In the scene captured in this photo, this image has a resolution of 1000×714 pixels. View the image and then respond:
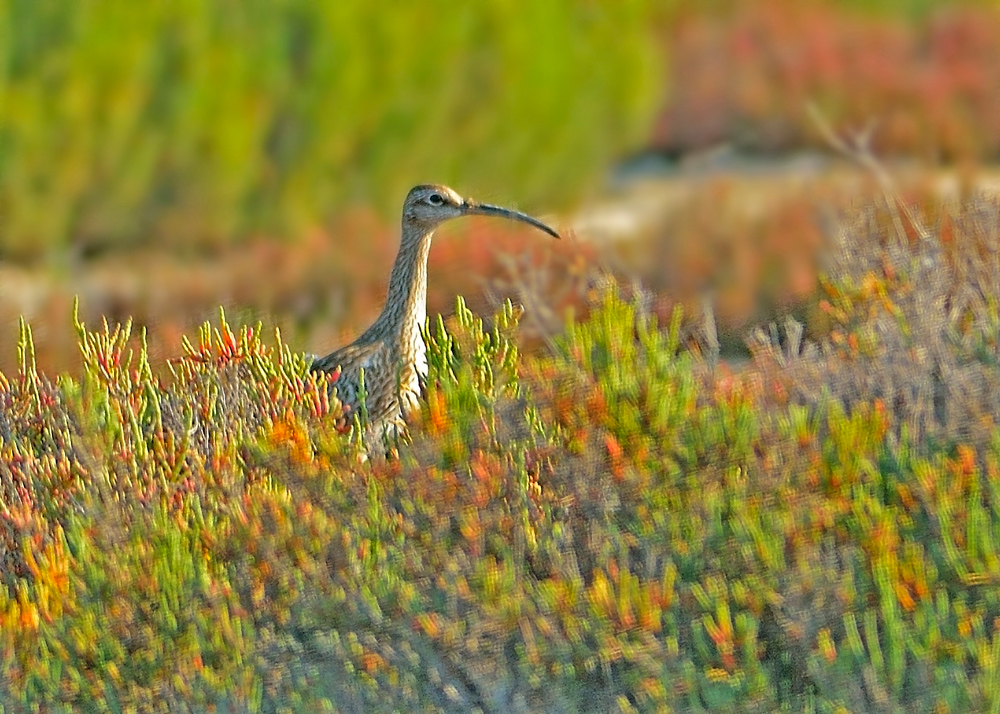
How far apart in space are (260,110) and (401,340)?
6282 mm

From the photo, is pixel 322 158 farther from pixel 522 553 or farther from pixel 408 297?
pixel 522 553

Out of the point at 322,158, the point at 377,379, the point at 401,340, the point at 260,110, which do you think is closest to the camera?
the point at 377,379

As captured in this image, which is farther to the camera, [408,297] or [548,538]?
[408,297]

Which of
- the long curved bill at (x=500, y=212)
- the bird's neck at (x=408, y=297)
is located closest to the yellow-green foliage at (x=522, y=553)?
the bird's neck at (x=408, y=297)

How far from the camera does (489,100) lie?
477 inches

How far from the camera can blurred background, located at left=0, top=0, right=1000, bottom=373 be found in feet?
32.8

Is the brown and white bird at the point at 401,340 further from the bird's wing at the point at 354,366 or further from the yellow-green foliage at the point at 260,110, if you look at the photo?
the yellow-green foliage at the point at 260,110

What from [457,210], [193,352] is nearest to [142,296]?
[457,210]

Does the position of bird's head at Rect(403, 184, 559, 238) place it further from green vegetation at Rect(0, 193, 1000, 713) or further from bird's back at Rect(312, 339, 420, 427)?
green vegetation at Rect(0, 193, 1000, 713)

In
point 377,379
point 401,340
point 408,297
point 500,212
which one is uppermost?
point 500,212

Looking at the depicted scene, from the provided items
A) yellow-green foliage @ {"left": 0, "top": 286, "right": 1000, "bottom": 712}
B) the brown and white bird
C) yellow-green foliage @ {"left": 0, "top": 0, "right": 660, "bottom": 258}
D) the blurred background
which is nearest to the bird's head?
the brown and white bird

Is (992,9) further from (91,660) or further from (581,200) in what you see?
(91,660)

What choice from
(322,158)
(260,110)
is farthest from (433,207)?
(322,158)

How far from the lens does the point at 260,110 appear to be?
11.3 m
